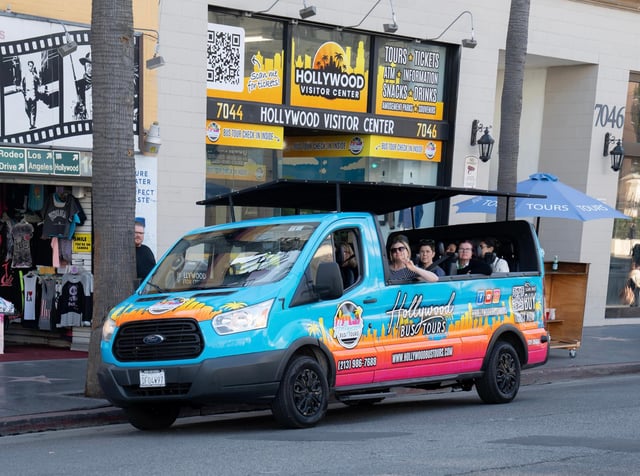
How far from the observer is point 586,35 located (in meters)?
23.5

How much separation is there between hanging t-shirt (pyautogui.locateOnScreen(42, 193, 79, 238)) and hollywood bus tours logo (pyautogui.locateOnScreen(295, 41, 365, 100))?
478 centimetres

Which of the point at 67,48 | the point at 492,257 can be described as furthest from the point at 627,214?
the point at 67,48

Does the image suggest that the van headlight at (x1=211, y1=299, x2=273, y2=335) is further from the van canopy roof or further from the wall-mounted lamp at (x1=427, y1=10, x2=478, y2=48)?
the wall-mounted lamp at (x1=427, y1=10, x2=478, y2=48)

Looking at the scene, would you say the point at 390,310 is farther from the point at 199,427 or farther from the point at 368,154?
the point at 368,154

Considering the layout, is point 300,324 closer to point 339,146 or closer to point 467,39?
point 339,146

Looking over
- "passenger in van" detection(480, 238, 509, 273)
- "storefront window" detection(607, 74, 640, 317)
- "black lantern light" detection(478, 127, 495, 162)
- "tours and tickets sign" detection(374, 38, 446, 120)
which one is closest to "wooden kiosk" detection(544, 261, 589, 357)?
"black lantern light" detection(478, 127, 495, 162)

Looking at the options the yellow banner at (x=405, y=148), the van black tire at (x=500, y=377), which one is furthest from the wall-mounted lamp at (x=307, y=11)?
the van black tire at (x=500, y=377)

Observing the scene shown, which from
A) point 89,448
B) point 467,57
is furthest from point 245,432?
point 467,57

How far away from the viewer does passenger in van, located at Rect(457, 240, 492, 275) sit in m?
13.0

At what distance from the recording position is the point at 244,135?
18234mm

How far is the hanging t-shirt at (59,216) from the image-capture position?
53.6 ft

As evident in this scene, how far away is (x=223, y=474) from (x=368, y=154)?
42.5 ft

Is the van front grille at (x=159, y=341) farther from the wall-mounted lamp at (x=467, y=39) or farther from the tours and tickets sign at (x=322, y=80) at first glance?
the wall-mounted lamp at (x=467, y=39)

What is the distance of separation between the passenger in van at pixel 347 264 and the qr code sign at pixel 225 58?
7372mm
